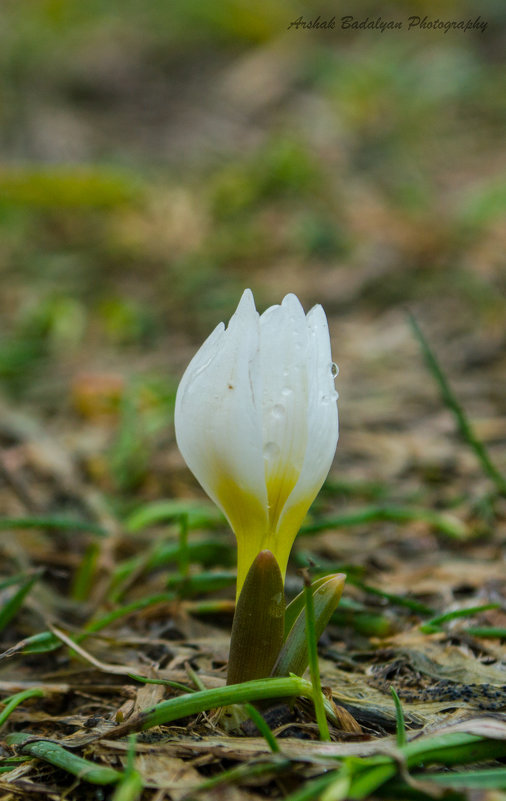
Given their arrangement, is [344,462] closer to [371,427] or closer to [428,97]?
[371,427]

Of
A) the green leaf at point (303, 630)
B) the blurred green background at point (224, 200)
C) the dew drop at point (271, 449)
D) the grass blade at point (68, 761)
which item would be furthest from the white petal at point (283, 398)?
the blurred green background at point (224, 200)

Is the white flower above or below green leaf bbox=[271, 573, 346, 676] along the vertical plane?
above

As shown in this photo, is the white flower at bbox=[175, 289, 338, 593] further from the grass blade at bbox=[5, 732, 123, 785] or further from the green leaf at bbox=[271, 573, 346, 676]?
the grass blade at bbox=[5, 732, 123, 785]

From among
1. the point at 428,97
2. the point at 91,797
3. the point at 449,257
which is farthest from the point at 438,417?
the point at 428,97

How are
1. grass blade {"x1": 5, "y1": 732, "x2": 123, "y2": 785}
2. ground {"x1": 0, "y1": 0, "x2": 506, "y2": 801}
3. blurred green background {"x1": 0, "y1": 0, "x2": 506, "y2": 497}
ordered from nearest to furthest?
1. grass blade {"x1": 5, "y1": 732, "x2": 123, "y2": 785}
2. ground {"x1": 0, "y1": 0, "x2": 506, "y2": 801}
3. blurred green background {"x1": 0, "y1": 0, "x2": 506, "y2": 497}

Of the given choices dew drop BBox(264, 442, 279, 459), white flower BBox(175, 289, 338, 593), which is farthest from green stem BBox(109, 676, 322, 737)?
dew drop BBox(264, 442, 279, 459)

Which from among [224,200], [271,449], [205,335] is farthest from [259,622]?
[224,200]
